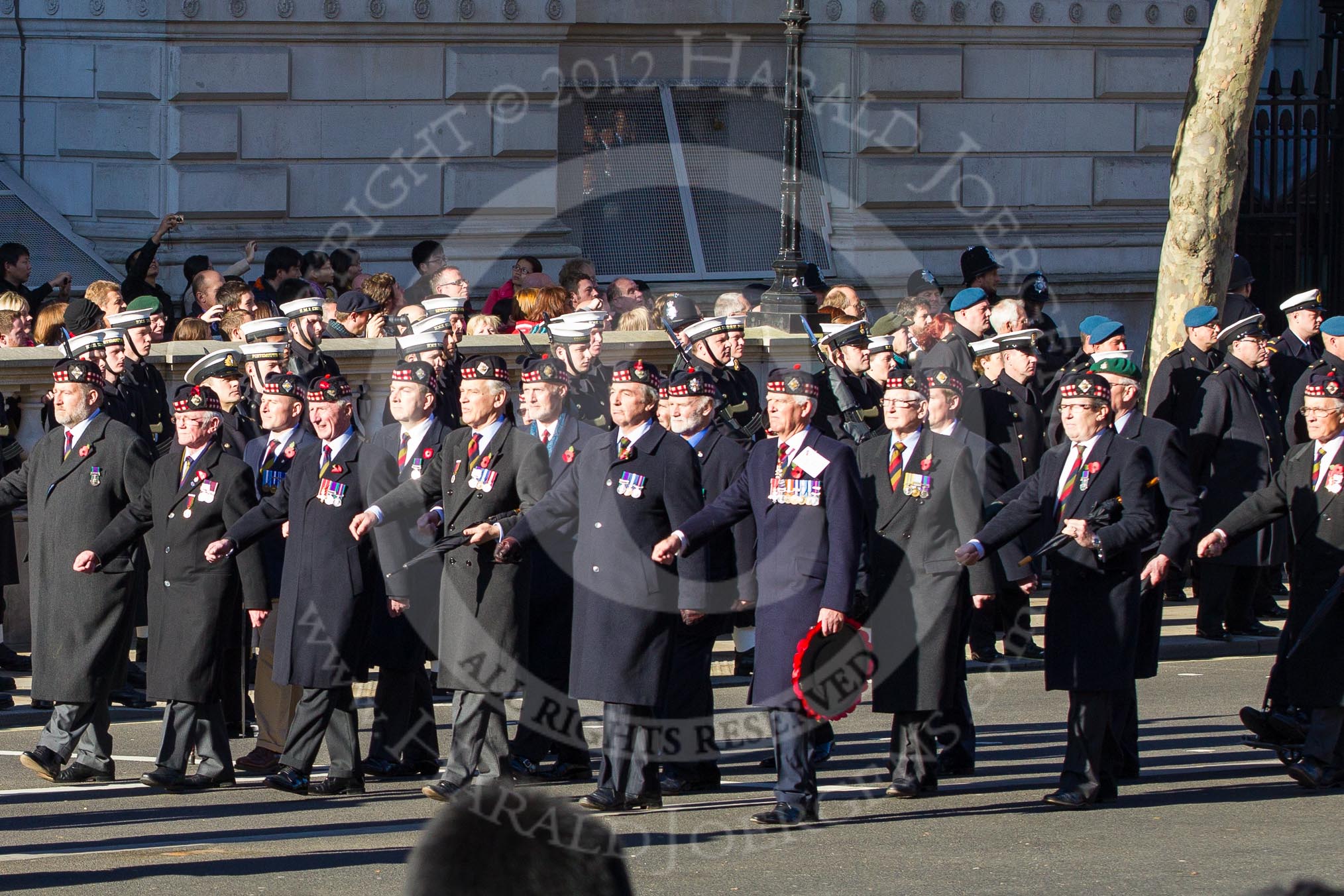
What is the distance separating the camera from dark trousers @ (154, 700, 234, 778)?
895 centimetres

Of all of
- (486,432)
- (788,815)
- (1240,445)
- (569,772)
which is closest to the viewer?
(788,815)

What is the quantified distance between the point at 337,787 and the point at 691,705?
1542mm

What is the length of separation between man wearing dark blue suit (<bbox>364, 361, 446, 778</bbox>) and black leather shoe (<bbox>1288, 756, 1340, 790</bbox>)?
373 centimetres

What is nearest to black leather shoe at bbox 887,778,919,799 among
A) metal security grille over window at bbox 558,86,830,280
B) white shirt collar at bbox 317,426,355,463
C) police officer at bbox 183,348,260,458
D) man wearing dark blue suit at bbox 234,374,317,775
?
man wearing dark blue suit at bbox 234,374,317,775

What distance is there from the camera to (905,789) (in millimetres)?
8797

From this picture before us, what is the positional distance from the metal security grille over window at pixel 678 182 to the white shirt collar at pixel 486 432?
10.7m

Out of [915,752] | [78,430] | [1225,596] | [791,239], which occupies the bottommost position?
[915,752]

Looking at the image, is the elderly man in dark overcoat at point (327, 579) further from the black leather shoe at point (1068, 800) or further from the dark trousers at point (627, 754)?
the black leather shoe at point (1068, 800)

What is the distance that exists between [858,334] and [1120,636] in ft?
15.1

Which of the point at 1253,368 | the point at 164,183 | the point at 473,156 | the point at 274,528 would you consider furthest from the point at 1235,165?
the point at 274,528

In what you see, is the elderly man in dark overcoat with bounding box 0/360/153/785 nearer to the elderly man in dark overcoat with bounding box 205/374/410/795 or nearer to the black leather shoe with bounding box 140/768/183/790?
the black leather shoe with bounding box 140/768/183/790

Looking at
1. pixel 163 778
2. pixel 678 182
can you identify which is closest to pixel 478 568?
pixel 163 778

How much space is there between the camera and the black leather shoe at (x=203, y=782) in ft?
29.2

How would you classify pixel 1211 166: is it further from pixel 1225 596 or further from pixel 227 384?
pixel 227 384
